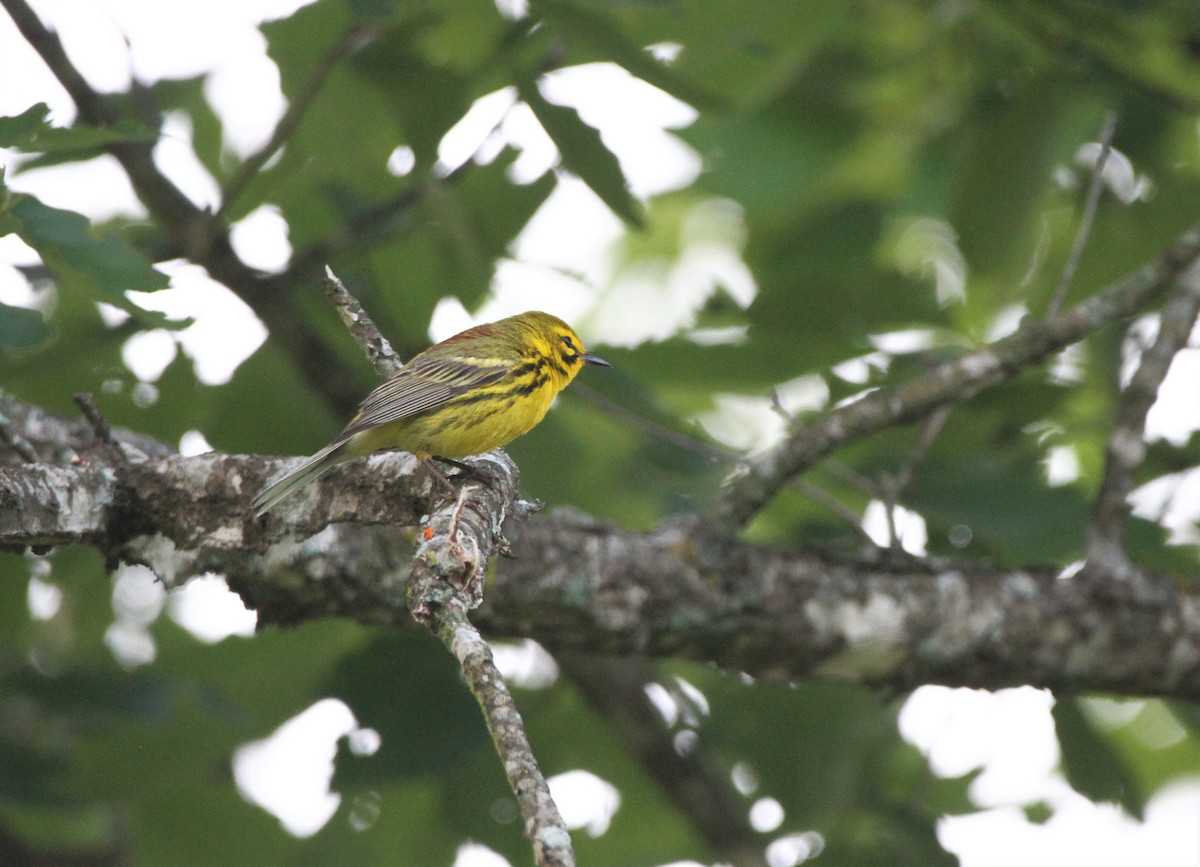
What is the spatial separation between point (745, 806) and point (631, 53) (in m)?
3.29

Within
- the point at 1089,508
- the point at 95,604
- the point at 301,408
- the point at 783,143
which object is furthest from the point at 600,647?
the point at 95,604

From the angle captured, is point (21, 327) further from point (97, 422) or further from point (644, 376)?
point (644, 376)

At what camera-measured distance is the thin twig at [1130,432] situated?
4.32m

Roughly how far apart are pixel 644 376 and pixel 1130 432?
5.81 ft

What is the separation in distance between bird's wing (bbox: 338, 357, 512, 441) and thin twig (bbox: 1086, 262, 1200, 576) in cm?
221

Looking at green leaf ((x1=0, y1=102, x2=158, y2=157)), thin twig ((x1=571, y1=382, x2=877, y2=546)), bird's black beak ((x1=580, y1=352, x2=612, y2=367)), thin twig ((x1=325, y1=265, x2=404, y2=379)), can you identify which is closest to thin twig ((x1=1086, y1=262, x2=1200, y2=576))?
thin twig ((x1=571, y1=382, x2=877, y2=546))

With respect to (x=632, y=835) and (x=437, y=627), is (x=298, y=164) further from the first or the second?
(x=632, y=835)

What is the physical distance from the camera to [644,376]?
15.7ft

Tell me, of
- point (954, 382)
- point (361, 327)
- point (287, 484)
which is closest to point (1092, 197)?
point (954, 382)

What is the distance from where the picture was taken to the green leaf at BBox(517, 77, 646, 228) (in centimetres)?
348

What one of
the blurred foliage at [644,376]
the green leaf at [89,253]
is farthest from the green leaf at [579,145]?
the green leaf at [89,253]

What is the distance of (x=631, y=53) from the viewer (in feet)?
10.9

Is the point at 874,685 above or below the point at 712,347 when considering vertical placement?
below

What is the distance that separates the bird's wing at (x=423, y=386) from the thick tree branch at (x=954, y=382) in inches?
41.7
